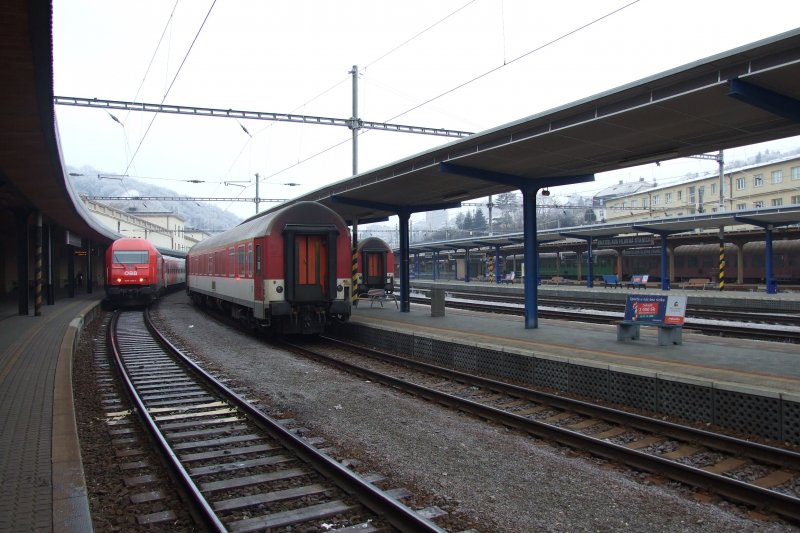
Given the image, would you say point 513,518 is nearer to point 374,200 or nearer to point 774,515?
point 774,515

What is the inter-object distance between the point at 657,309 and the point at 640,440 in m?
5.22

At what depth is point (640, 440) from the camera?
657 centimetres

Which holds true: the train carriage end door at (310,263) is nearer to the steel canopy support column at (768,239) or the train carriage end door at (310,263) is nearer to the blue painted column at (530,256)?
the blue painted column at (530,256)

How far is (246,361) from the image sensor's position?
39.3ft

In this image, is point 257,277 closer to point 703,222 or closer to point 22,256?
point 22,256

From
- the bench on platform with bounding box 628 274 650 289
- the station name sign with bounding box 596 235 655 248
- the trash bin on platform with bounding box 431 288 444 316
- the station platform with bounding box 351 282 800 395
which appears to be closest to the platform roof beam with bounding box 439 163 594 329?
the station platform with bounding box 351 282 800 395

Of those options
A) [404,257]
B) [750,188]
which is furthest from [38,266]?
[750,188]

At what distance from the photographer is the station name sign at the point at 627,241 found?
28.0 metres

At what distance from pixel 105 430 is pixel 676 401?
7.35m

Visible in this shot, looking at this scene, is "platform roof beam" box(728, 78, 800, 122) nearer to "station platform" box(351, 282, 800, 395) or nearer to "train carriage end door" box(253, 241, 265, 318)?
"station platform" box(351, 282, 800, 395)

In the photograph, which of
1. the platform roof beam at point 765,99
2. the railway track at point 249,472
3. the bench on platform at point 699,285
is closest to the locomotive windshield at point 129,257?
the railway track at point 249,472

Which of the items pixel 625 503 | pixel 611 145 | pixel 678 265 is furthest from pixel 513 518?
pixel 678 265

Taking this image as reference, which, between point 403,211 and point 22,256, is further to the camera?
point 22,256

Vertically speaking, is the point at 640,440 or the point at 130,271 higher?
the point at 130,271
